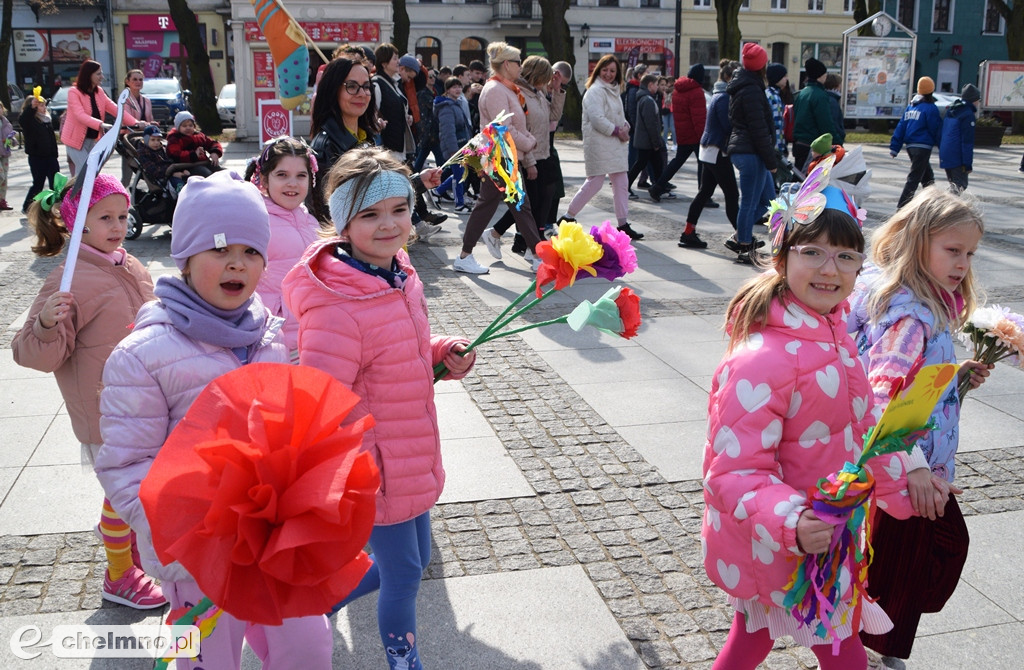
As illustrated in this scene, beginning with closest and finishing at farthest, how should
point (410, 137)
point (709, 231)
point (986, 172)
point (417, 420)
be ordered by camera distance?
point (417, 420)
point (410, 137)
point (709, 231)
point (986, 172)

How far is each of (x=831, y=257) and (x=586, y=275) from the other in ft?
2.71

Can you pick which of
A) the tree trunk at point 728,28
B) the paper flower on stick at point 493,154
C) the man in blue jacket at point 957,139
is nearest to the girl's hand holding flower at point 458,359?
the paper flower on stick at point 493,154

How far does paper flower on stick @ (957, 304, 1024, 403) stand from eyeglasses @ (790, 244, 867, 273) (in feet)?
2.84

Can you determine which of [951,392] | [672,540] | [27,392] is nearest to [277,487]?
[951,392]

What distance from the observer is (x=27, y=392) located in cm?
558

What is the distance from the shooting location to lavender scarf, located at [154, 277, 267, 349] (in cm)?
235

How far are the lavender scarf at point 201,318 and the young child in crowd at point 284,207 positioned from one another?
4.84 ft

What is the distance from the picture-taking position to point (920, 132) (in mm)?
12516

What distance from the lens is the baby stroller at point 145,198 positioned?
1041 centimetres

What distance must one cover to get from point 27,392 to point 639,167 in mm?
9738

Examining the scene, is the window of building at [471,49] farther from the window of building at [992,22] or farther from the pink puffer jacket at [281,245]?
the pink puffer jacket at [281,245]

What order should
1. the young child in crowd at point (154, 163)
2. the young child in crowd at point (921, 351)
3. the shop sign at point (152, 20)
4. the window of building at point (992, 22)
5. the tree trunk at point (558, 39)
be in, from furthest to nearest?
the window of building at point (992, 22) < the shop sign at point (152, 20) < the tree trunk at point (558, 39) < the young child in crowd at point (154, 163) < the young child in crowd at point (921, 351)

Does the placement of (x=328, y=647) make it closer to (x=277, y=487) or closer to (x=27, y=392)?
(x=277, y=487)

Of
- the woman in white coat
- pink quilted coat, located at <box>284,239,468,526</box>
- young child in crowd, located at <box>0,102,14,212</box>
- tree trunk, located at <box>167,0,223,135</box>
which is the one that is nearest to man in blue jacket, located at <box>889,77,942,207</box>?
the woman in white coat
